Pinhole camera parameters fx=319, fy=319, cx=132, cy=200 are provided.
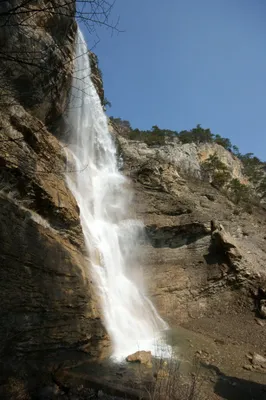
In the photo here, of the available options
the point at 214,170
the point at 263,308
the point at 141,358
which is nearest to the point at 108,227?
the point at 141,358

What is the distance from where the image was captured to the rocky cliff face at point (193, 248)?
15.0 metres

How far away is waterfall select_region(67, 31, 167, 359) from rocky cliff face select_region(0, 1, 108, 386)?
3.94ft

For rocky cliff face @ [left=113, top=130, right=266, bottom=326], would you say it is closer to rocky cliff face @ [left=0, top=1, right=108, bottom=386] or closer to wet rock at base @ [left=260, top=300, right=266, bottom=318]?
wet rock at base @ [left=260, top=300, right=266, bottom=318]

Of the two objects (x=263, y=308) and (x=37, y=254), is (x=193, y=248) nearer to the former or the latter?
(x=263, y=308)

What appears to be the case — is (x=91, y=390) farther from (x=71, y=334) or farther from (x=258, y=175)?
(x=258, y=175)

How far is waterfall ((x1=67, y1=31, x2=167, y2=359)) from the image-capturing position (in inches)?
436

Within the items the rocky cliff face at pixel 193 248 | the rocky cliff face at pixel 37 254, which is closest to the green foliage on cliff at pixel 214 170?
the rocky cliff face at pixel 193 248

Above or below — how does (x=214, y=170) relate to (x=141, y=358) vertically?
above

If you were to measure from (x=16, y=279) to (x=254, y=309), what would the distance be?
36.8 feet

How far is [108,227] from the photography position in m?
15.9

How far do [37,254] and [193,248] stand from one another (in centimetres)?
995

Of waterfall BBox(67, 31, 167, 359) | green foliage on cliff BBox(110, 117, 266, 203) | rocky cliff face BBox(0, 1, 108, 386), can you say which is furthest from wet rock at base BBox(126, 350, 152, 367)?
green foliage on cliff BBox(110, 117, 266, 203)

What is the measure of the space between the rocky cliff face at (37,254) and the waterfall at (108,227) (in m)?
1.20

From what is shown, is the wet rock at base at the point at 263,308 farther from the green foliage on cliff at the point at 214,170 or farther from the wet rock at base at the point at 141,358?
the green foliage on cliff at the point at 214,170
